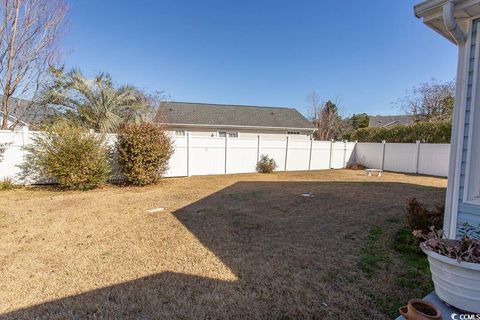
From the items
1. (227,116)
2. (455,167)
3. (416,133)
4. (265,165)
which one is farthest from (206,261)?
(227,116)

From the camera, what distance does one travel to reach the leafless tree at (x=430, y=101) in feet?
69.2

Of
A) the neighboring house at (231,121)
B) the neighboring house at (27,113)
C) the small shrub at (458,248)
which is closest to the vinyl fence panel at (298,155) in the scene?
the neighboring house at (231,121)

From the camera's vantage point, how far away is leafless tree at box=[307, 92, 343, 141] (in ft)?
92.4

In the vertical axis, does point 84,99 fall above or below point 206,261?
above

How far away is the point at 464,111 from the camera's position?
8.41 ft

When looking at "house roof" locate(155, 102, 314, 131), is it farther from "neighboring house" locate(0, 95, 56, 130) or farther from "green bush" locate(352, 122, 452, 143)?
"neighboring house" locate(0, 95, 56, 130)

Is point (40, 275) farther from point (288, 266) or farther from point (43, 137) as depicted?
point (43, 137)

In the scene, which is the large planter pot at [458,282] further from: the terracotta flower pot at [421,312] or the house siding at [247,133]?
the house siding at [247,133]

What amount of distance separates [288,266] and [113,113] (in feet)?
36.1

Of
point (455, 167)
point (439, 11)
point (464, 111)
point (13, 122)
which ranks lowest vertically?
point (455, 167)

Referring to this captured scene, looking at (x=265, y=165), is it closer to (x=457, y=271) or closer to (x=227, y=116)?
(x=227, y=116)

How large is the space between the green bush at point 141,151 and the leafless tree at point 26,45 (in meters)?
5.50

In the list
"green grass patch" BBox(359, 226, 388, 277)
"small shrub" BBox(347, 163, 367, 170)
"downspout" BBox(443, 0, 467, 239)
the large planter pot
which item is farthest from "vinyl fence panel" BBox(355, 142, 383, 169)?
the large planter pot

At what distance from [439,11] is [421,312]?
9.15ft
